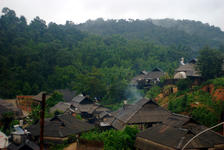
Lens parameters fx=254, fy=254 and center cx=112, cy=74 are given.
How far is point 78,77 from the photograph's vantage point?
2719 inches

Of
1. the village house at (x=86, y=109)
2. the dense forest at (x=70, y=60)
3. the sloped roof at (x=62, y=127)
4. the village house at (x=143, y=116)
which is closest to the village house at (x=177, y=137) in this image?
the village house at (x=143, y=116)

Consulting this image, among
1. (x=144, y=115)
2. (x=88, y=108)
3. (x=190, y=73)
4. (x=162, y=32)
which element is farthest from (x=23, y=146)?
(x=162, y=32)

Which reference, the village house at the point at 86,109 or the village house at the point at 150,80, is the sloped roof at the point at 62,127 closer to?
the village house at the point at 86,109

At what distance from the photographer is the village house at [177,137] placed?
22.4 meters

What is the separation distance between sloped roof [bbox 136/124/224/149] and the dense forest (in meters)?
32.5

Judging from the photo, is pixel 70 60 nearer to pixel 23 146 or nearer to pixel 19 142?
pixel 19 142

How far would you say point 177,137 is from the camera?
74.9ft

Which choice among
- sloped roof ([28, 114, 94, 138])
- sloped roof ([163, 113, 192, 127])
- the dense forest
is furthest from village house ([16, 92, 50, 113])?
sloped roof ([163, 113, 192, 127])

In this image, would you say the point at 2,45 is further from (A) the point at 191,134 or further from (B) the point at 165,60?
(A) the point at 191,134

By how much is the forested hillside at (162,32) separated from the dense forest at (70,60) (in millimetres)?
4264

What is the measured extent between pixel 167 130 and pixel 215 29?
175213mm

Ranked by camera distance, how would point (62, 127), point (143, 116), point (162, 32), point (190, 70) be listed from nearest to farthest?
point (62, 127), point (143, 116), point (190, 70), point (162, 32)

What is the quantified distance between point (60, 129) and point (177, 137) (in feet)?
50.0

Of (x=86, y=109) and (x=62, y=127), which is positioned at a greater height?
(x=62, y=127)
